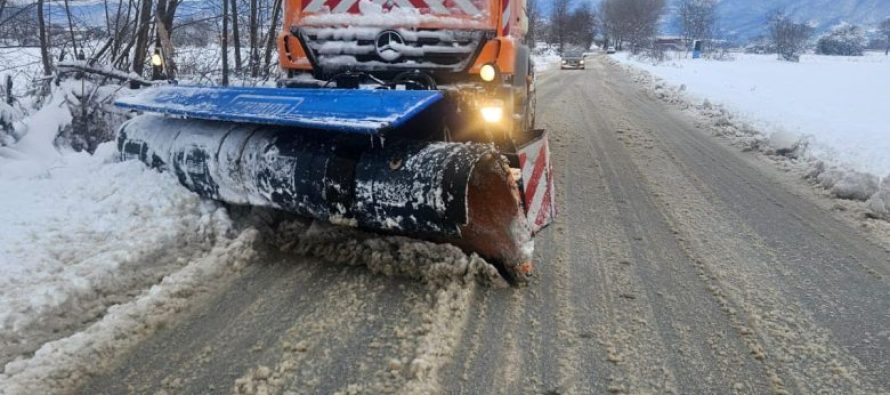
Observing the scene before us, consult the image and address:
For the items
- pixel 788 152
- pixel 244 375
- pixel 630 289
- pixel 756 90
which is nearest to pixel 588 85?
pixel 756 90

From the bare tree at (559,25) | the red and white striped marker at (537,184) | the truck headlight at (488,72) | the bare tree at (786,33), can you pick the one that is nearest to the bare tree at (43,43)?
the truck headlight at (488,72)

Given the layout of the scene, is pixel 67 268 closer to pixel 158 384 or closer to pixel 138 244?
pixel 138 244

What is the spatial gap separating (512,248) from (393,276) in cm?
65

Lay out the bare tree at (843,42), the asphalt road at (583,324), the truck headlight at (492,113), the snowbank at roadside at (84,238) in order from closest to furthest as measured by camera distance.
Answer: the asphalt road at (583,324)
the snowbank at roadside at (84,238)
the truck headlight at (492,113)
the bare tree at (843,42)

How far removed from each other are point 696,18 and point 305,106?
3351 inches

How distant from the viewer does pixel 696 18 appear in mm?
78000

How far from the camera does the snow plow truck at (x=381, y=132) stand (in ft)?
9.92

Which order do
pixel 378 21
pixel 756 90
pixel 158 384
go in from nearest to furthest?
1. pixel 158 384
2. pixel 378 21
3. pixel 756 90

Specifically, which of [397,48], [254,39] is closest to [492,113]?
[397,48]

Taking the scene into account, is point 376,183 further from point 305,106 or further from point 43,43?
point 43,43

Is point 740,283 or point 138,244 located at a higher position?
point 138,244

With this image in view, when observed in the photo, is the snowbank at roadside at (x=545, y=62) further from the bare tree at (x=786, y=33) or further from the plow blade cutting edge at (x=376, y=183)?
the bare tree at (x=786, y=33)

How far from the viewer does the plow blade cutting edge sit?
116 inches

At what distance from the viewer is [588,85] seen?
1803 centimetres
